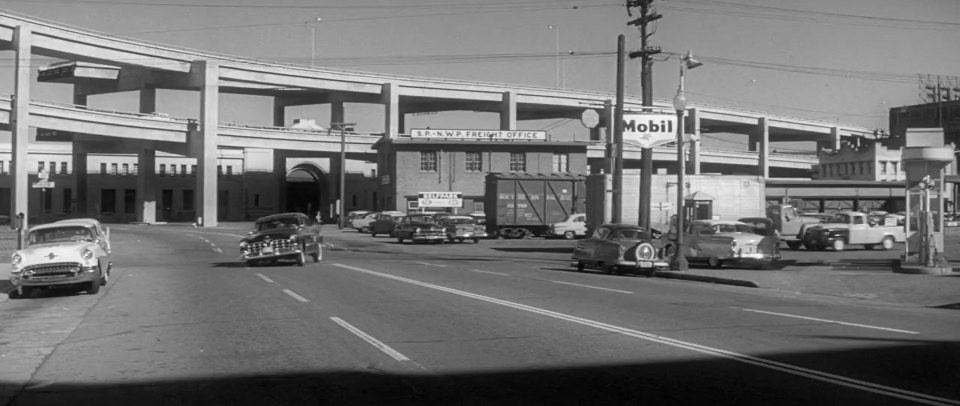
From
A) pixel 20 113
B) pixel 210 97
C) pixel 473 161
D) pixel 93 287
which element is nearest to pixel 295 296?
pixel 93 287

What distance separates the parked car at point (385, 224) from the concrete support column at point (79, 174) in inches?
1553

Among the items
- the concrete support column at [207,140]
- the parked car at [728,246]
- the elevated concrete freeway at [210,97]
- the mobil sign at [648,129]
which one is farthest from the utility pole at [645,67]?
the concrete support column at [207,140]

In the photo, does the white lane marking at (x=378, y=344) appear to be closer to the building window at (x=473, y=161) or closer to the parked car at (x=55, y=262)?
the parked car at (x=55, y=262)

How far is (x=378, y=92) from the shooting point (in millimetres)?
85250

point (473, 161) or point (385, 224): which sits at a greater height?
point (473, 161)

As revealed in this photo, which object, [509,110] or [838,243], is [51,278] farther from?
[509,110]

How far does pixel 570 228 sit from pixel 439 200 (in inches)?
505

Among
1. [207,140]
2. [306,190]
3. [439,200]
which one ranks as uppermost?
[207,140]

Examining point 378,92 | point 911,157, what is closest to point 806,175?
point 378,92

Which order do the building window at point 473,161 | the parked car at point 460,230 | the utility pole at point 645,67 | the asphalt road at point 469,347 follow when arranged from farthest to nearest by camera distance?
the building window at point 473,161 → the parked car at point 460,230 → the utility pole at point 645,67 → the asphalt road at point 469,347

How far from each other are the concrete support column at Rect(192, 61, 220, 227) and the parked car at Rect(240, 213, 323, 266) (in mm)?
49066

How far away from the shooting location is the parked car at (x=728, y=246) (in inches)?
1086

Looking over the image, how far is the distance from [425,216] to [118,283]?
2945cm

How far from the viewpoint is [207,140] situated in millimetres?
75312
